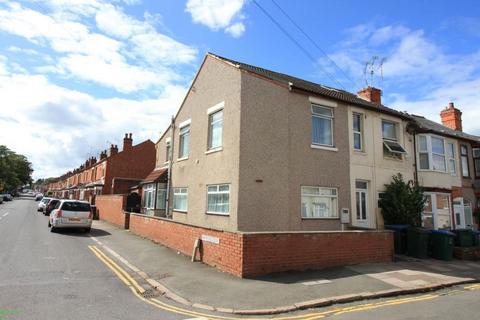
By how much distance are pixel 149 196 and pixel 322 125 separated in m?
12.3

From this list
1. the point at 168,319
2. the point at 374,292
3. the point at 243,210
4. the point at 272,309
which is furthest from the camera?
the point at 243,210

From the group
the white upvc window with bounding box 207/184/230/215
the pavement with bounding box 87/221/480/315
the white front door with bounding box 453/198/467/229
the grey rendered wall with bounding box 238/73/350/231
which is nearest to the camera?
the pavement with bounding box 87/221/480/315

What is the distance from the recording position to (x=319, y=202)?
13.6 meters

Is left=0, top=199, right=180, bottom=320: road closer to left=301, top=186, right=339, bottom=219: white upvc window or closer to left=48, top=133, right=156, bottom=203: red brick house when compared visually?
left=301, top=186, right=339, bottom=219: white upvc window

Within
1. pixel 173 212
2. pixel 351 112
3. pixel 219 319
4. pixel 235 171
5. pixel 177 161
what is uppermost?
pixel 351 112

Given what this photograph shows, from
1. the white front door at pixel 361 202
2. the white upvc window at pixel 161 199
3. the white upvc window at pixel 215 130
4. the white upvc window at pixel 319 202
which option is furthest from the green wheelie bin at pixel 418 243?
the white upvc window at pixel 161 199

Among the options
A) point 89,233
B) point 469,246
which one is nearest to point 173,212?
point 89,233

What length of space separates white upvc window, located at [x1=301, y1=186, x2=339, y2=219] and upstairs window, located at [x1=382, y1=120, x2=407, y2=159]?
13.2 feet

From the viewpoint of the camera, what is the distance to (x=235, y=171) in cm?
1231

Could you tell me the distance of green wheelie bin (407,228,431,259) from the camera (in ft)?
41.4

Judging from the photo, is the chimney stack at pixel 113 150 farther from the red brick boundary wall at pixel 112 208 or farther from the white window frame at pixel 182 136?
the white window frame at pixel 182 136

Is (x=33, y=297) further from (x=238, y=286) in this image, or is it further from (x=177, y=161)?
(x=177, y=161)

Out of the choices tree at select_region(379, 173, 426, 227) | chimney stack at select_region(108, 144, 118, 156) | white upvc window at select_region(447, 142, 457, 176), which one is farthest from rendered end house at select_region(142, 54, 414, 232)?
chimney stack at select_region(108, 144, 118, 156)

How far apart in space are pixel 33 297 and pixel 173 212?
11093 mm
